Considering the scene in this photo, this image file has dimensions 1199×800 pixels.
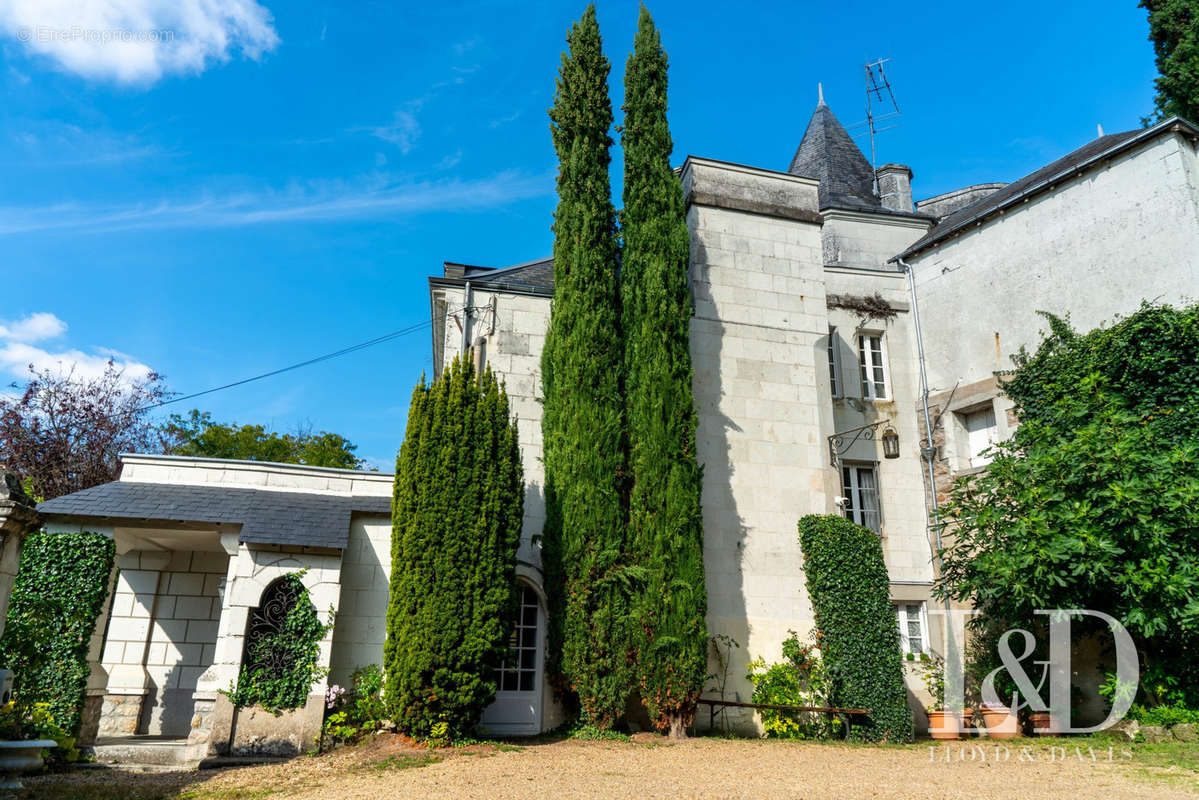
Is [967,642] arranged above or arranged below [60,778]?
above

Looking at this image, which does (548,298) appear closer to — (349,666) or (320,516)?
(320,516)

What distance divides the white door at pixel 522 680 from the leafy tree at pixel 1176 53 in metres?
16.1

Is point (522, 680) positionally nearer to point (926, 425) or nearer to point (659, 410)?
point (659, 410)

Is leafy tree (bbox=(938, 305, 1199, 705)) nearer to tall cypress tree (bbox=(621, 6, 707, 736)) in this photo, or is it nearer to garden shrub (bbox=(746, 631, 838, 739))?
garden shrub (bbox=(746, 631, 838, 739))

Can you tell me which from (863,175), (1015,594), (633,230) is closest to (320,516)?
(633,230)

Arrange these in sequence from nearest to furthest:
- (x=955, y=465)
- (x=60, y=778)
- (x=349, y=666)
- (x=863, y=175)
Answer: (x=60, y=778) < (x=349, y=666) < (x=955, y=465) < (x=863, y=175)

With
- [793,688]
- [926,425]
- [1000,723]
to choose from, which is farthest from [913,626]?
[926,425]

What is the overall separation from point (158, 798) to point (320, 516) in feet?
12.6

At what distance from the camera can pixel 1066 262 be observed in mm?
11984

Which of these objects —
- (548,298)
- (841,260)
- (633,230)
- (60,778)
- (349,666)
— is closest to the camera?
(60,778)

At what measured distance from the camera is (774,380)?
12078 millimetres

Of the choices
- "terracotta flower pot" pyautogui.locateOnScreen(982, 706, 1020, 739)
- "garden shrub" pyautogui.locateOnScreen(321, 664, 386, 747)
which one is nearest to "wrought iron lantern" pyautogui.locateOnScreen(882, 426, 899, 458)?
"terracotta flower pot" pyautogui.locateOnScreen(982, 706, 1020, 739)

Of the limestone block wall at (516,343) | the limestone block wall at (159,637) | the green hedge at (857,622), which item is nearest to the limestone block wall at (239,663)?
the limestone block wall at (159,637)

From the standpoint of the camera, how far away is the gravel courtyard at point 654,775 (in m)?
6.21
